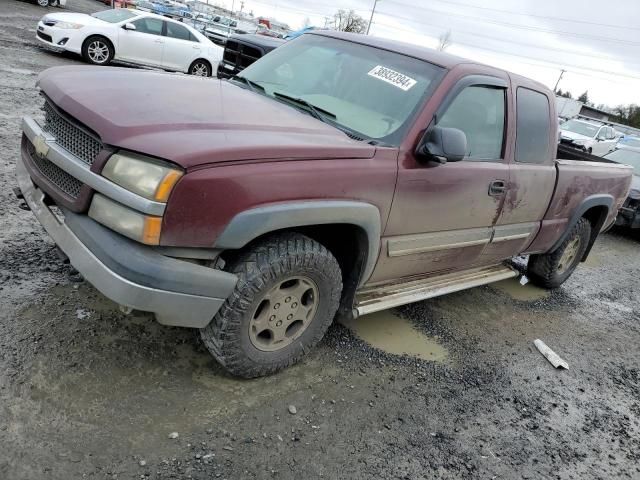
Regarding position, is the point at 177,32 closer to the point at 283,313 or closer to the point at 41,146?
the point at 41,146

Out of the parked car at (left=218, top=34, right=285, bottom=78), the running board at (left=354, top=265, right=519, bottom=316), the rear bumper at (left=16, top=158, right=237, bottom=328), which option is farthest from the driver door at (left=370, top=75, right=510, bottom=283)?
the parked car at (left=218, top=34, right=285, bottom=78)

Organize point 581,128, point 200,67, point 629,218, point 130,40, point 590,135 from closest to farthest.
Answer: point 629,218 → point 130,40 → point 200,67 → point 590,135 → point 581,128

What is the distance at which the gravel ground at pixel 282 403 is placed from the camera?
241 centimetres

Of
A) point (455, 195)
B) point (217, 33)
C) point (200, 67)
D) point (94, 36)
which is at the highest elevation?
point (455, 195)

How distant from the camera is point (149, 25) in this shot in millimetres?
13234

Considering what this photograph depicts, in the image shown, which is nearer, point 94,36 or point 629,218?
point 629,218

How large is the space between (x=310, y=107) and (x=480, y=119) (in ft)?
4.00

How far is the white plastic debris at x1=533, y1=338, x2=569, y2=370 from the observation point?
4089 mm

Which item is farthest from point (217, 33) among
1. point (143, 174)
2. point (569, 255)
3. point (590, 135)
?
point (143, 174)

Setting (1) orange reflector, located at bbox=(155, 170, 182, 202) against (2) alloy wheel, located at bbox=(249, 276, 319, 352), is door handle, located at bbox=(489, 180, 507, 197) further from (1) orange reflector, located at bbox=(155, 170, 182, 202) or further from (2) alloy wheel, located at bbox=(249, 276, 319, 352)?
(1) orange reflector, located at bbox=(155, 170, 182, 202)

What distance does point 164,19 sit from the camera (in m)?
13.5

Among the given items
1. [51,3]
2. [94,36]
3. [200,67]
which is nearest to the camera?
[94,36]

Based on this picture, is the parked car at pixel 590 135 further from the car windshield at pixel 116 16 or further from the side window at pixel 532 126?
the side window at pixel 532 126

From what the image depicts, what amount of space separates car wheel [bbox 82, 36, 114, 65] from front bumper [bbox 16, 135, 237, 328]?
11341 millimetres
